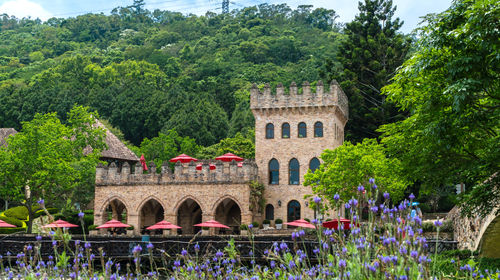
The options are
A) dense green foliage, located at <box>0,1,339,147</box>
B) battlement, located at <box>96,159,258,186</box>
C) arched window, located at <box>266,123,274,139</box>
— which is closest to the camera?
battlement, located at <box>96,159,258,186</box>

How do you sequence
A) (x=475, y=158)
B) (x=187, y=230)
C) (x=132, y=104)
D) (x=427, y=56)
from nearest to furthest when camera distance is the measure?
(x=427, y=56)
(x=475, y=158)
(x=187, y=230)
(x=132, y=104)

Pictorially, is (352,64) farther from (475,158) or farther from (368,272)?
(368,272)

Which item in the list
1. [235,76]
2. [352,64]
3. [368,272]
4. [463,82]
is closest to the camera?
[368,272]

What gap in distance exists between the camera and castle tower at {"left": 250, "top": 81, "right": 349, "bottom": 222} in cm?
3872

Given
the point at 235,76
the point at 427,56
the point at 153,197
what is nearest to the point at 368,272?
the point at 427,56

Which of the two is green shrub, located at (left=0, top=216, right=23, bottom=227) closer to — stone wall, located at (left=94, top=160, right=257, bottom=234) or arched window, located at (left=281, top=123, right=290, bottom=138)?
stone wall, located at (left=94, top=160, right=257, bottom=234)

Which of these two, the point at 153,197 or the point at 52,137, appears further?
the point at 52,137

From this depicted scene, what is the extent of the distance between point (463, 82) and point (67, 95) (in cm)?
6577

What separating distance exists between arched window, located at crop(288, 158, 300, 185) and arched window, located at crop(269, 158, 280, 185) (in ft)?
2.76

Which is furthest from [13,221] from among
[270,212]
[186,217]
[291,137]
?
[291,137]

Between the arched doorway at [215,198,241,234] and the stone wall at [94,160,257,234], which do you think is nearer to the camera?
the stone wall at [94,160,257,234]

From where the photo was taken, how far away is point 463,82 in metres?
14.3

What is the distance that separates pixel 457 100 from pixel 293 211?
25092 millimetres

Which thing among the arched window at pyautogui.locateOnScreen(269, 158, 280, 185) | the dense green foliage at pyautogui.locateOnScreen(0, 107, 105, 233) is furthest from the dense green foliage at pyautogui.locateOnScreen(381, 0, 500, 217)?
the dense green foliage at pyautogui.locateOnScreen(0, 107, 105, 233)
